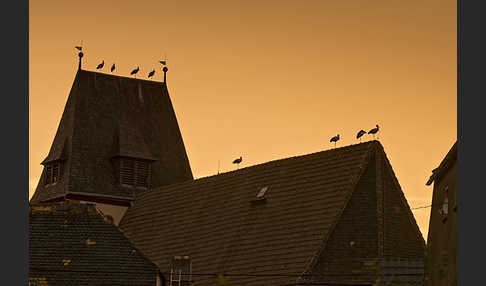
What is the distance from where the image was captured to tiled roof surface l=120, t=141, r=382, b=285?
1495 inches

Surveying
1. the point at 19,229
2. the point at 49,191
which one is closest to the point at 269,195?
the point at 49,191

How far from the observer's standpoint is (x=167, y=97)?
6125 cm

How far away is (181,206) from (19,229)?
41.9 metres

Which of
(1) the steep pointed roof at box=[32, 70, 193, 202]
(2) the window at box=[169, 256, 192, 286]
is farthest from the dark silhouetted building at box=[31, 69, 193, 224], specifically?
(2) the window at box=[169, 256, 192, 286]

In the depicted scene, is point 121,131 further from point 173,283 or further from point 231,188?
point 173,283

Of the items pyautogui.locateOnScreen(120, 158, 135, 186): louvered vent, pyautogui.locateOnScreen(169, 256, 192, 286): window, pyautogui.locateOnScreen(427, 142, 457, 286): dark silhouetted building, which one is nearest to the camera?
pyautogui.locateOnScreen(427, 142, 457, 286): dark silhouetted building

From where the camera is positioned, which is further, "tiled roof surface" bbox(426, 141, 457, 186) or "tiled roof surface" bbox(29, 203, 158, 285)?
"tiled roof surface" bbox(29, 203, 158, 285)

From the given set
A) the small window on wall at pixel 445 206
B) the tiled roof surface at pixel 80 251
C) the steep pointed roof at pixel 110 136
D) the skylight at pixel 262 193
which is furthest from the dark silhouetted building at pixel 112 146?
the small window on wall at pixel 445 206

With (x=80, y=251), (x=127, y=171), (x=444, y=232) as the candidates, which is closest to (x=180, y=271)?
(x=80, y=251)

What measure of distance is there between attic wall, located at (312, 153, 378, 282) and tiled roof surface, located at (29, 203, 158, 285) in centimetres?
552

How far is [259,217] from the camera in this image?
4162 centimetres

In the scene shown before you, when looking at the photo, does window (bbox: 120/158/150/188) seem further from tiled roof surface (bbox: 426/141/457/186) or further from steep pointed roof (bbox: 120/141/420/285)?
tiled roof surface (bbox: 426/141/457/186)

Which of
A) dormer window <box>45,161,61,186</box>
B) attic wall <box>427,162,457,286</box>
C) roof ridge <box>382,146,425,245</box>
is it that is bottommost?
attic wall <box>427,162,457,286</box>

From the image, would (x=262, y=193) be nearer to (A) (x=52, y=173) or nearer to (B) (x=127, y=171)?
(B) (x=127, y=171)
